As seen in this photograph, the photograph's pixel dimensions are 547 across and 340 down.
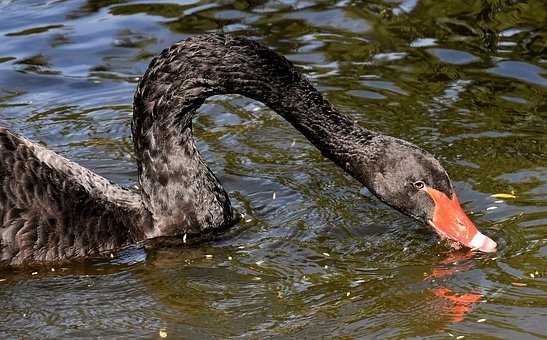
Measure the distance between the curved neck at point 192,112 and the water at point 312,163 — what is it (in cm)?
39

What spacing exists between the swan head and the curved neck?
12.5 inches

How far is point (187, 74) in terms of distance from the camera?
760cm

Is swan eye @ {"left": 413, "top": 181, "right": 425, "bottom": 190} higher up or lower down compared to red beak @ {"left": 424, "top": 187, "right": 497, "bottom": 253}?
higher up

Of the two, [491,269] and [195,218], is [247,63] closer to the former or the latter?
[195,218]

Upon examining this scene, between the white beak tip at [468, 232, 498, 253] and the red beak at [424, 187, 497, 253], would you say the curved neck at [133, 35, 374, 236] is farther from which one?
the white beak tip at [468, 232, 498, 253]

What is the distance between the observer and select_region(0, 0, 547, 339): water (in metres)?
6.38

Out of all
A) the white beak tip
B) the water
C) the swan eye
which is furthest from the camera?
the swan eye

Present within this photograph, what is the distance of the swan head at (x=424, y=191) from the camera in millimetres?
7059

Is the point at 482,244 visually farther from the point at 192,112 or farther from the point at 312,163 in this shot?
the point at 192,112

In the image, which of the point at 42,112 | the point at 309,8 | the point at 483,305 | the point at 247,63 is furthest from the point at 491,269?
the point at 309,8

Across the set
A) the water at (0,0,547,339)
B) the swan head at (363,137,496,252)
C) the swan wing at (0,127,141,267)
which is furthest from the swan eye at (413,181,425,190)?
the swan wing at (0,127,141,267)

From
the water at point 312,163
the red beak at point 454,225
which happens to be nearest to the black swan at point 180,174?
the red beak at point 454,225

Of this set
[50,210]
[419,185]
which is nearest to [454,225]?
[419,185]

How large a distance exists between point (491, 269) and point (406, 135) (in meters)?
2.38
